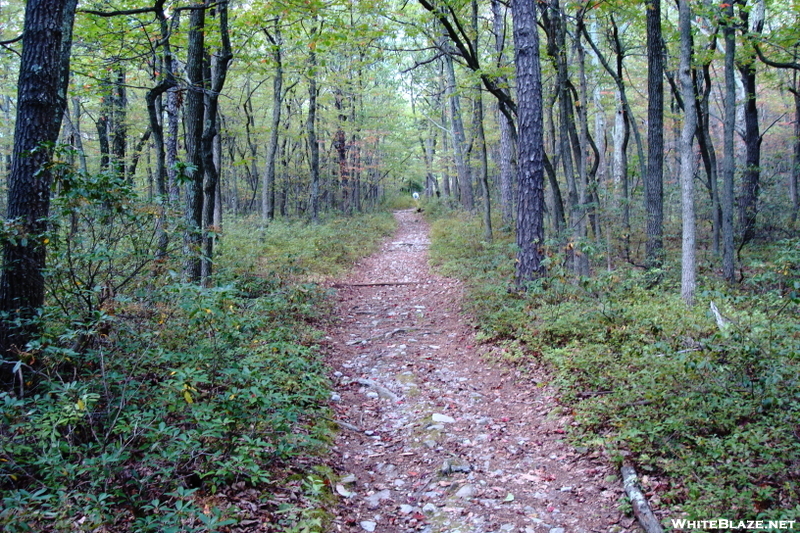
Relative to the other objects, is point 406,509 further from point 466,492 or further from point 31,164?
point 31,164

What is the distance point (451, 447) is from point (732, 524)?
238cm

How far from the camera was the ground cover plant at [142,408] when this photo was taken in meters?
2.97

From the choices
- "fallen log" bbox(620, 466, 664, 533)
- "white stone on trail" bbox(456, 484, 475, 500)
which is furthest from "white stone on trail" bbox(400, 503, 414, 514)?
"fallen log" bbox(620, 466, 664, 533)

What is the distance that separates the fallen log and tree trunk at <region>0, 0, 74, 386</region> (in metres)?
5.40

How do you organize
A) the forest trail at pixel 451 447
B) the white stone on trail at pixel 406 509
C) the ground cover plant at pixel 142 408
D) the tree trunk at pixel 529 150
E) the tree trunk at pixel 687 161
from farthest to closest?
the tree trunk at pixel 529 150 < the tree trunk at pixel 687 161 < the white stone on trail at pixel 406 509 < the forest trail at pixel 451 447 < the ground cover plant at pixel 142 408

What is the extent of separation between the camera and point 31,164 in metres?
4.39

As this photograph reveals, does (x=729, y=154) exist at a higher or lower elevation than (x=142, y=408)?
higher

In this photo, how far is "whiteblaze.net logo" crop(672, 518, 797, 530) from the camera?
2.67 metres

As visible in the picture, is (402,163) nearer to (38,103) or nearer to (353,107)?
(353,107)

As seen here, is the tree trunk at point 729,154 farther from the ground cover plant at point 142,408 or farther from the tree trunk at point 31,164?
the tree trunk at point 31,164

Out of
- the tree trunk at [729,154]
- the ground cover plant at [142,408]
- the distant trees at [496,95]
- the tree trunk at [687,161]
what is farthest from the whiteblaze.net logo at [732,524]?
the tree trunk at [729,154]

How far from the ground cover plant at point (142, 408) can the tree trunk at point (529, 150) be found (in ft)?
14.9

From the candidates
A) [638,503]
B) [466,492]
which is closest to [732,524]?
[638,503]

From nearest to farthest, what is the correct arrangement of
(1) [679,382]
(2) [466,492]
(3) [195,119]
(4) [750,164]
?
(2) [466,492], (1) [679,382], (3) [195,119], (4) [750,164]
